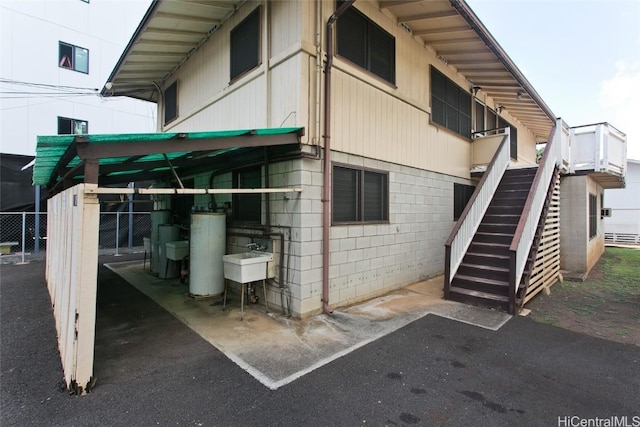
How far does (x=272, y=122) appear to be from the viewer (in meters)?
4.95

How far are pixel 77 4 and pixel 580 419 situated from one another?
63.1 feet

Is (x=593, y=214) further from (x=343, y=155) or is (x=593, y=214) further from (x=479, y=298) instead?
(x=343, y=155)

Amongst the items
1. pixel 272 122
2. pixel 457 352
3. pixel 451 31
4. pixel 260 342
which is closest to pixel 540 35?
Result: pixel 451 31

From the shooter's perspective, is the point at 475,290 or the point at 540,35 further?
the point at 540,35

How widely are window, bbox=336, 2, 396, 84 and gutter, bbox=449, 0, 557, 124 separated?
126 cm

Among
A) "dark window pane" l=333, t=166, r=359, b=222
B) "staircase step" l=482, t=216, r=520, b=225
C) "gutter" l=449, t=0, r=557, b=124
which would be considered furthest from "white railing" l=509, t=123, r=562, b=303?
"dark window pane" l=333, t=166, r=359, b=222

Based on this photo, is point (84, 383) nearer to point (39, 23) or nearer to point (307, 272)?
point (307, 272)

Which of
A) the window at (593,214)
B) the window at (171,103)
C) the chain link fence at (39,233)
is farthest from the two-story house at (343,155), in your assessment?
the chain link fence at (39,233)

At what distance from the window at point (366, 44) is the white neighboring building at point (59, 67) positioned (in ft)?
38.8

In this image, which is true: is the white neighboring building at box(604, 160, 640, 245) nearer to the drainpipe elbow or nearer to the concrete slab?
the concrete slab

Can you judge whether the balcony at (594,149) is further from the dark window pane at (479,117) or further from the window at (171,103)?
the window at (171,103)

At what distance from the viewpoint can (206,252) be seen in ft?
17.4

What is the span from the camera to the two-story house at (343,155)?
4.48m

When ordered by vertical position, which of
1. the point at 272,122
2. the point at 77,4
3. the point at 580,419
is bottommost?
the point at 580,419
